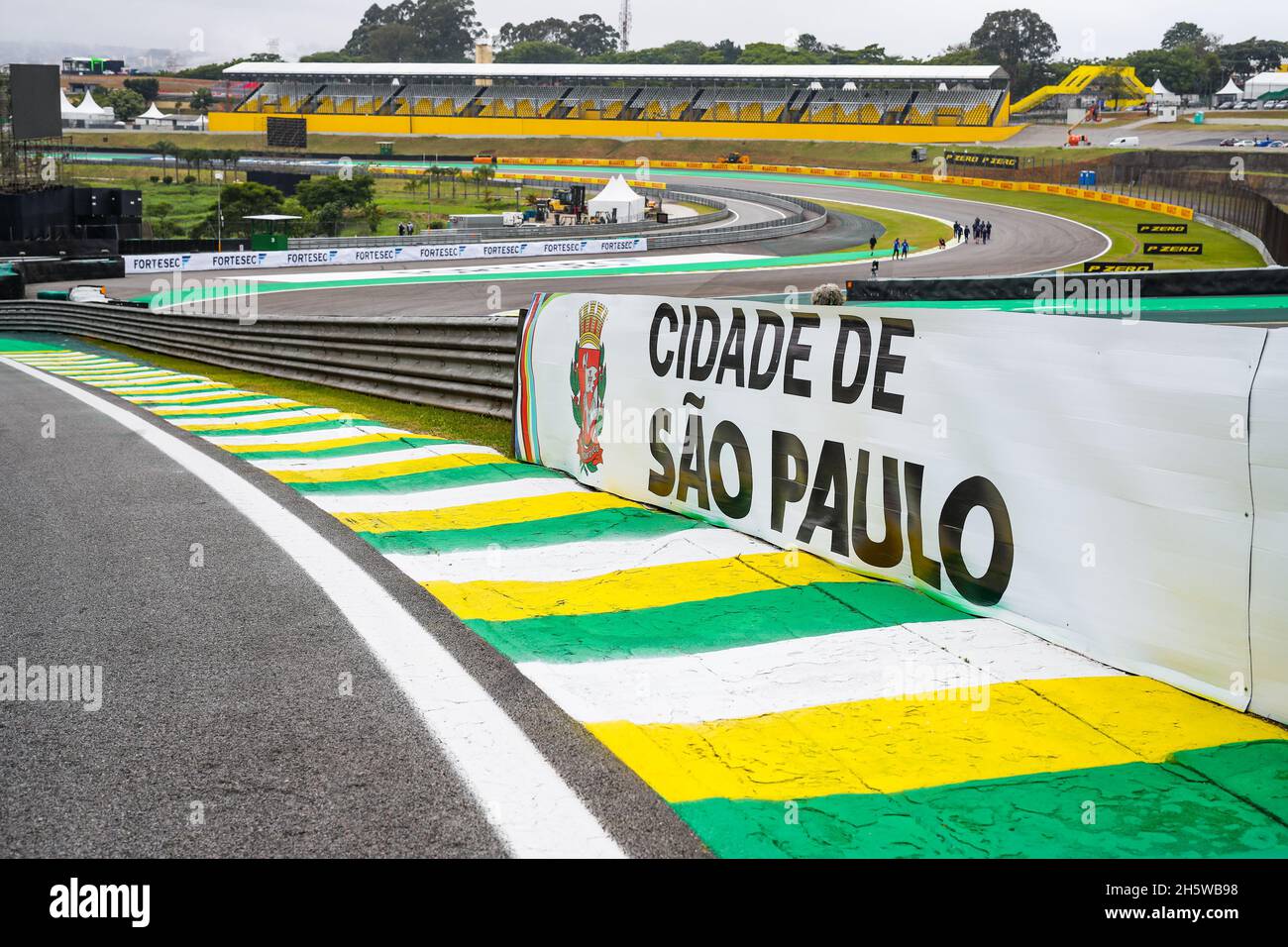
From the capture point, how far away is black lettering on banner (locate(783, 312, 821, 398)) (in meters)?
6.81

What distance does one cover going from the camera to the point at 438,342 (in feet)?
42.9

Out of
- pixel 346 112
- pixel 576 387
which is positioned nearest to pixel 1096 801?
pixel 576 387

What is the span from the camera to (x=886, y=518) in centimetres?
626

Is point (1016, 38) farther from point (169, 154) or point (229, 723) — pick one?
point (229, 723)

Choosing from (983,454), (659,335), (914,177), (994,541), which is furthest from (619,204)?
(994,541)

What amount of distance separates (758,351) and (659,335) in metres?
1.08

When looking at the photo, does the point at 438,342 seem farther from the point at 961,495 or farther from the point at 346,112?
the point at 346,112

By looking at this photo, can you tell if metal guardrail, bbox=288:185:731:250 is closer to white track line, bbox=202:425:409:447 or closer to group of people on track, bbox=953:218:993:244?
group of people on track, bbox=953:218:993:244

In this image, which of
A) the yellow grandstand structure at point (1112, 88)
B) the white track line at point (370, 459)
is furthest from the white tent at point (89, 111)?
the white track line at point (370, 459)

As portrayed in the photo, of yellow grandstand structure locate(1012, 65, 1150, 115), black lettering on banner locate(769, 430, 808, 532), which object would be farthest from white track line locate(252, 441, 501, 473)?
yellow grandstand structure locate(1012, 65, 1150, 115)

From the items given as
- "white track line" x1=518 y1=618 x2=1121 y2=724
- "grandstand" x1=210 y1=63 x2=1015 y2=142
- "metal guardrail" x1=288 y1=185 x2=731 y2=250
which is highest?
"grandstand" x1=210 y1=63 x2=1015 y2=142

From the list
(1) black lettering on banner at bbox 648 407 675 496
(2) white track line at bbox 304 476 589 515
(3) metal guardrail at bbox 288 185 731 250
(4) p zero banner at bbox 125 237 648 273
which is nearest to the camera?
(1) black lettering on banner at bbox 648 407 675 496

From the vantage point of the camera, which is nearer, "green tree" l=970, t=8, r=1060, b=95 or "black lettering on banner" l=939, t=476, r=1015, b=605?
"black lettering on banner" l=939, t=476, r=1015, b=605

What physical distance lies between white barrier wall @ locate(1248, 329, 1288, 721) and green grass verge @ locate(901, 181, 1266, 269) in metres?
31.2
